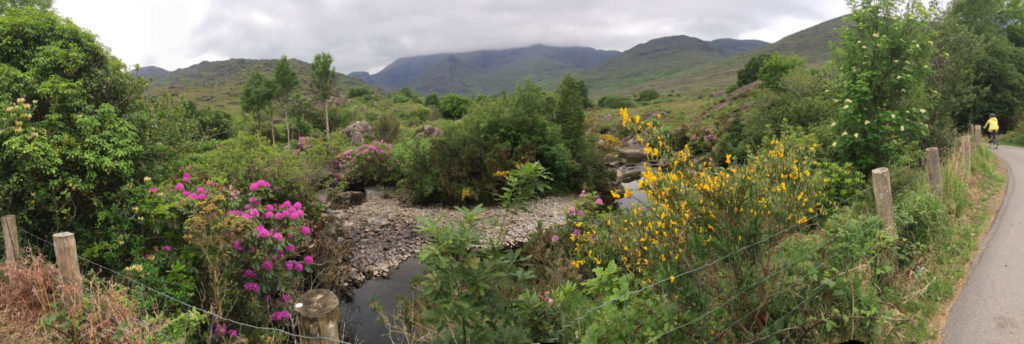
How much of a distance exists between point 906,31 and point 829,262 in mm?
5529

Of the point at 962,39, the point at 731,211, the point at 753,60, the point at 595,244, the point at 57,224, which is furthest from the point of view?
the point at 753,60

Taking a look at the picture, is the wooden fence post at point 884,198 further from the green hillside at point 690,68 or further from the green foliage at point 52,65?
the green hillside at point 690,68

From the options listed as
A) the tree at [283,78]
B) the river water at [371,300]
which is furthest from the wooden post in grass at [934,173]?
the tree at [283,78]

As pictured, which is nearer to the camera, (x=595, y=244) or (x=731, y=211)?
(x=731, y=211)

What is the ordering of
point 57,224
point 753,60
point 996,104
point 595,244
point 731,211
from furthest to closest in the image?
point 753,60 < point 996,104 < point 595,244 < point 57,224 < point 731,211

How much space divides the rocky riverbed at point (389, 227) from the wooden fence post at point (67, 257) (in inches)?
160

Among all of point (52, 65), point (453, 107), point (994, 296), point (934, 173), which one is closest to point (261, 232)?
point (52, 65)

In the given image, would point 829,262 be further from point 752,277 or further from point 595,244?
point 595,244

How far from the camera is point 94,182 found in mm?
5152

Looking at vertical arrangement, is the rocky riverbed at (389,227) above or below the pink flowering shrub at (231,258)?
below

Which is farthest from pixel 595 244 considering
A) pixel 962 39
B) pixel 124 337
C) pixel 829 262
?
pixel 962 39

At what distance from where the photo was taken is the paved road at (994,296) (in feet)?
11.0

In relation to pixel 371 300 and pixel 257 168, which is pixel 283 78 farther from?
pixel 371 300

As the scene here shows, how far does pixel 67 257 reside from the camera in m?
3.83
